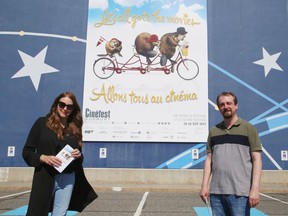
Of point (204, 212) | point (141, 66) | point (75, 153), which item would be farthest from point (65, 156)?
point (141, 66)

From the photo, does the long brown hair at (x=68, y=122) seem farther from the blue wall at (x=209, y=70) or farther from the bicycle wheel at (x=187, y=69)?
the bicycle wheel at (x=187, y=69)

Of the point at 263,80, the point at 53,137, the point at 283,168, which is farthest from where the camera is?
the point at 263,80

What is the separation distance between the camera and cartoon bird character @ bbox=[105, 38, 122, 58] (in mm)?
16438

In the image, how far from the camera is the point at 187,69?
640 inches

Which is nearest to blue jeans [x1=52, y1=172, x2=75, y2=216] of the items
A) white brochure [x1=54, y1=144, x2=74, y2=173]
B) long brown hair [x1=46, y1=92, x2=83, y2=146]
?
white brochure [x1=54, y1=144, x2=74, y2=173]

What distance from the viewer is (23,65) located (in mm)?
16406

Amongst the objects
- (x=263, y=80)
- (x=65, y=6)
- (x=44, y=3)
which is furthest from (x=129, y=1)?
(x=263, y=80)

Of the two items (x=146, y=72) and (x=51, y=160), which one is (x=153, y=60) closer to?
(x=146, y=72)

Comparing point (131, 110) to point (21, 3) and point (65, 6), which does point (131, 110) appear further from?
point (21, 3)

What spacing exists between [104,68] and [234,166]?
13.9m

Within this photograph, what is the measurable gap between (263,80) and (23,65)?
13089 millimetres

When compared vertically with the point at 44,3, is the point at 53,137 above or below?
below

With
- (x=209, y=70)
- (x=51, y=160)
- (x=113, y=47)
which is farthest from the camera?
(x=113, y=47)

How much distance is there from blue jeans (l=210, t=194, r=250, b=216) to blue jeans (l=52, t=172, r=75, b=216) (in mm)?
1469
